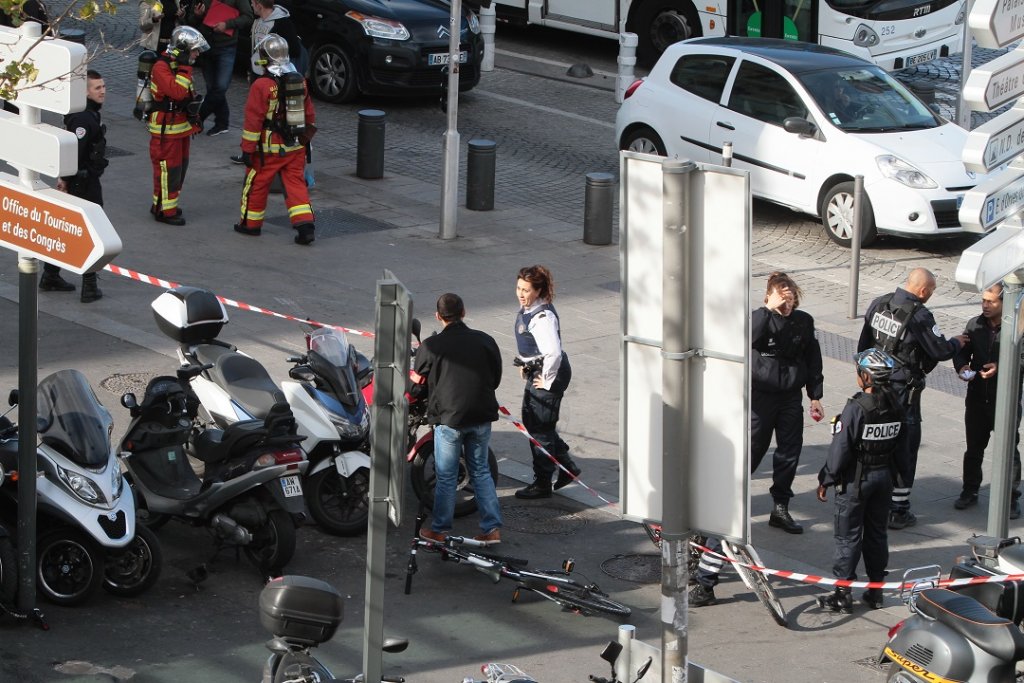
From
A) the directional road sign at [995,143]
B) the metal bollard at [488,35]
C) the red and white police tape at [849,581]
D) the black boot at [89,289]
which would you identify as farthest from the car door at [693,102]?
the directional road sign at [995,143]

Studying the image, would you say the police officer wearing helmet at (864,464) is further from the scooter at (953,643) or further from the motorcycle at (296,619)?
the motorcycle at (296,619)

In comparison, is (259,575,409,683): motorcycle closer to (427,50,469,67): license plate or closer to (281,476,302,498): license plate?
(281,476,302,498): license plate

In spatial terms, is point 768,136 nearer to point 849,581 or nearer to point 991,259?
point 849,581

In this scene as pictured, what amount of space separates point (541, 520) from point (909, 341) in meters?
2.45

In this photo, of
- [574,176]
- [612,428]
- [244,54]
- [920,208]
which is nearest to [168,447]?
[612,428]

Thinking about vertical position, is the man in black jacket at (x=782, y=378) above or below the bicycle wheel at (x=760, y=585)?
above

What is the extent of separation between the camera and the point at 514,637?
26.1 feet

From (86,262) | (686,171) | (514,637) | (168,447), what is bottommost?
(514,637)

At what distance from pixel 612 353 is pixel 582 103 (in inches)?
366

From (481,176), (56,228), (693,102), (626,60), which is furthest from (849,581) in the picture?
(626,60)

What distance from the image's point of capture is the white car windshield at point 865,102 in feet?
51.2

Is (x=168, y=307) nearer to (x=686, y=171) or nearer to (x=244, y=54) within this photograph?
(x=686, y=171)

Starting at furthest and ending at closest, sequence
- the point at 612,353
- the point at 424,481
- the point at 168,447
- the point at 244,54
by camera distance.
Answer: the point at 244,54
the point at 612,353
the point at 424,481
the point at 168,447

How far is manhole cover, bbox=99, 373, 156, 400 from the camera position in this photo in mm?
10703
